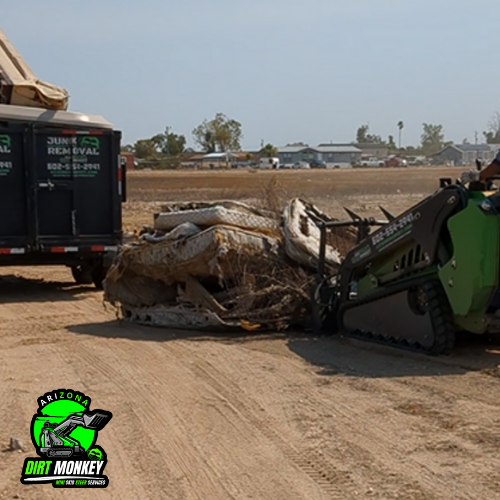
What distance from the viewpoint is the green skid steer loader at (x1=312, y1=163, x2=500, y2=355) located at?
24.9 feet

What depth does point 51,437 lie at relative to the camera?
5371 millimetres

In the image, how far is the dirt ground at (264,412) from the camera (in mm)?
5145

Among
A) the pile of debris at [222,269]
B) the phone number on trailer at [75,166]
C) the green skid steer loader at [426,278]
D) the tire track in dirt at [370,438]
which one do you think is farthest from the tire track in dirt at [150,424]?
the phone number on trailer at [75,166]

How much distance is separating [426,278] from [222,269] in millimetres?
2405

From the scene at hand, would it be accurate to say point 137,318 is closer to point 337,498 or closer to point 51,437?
point 51,437

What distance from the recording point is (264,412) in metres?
6.49

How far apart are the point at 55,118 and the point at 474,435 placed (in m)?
9.28

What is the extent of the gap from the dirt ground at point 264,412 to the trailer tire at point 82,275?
435cm

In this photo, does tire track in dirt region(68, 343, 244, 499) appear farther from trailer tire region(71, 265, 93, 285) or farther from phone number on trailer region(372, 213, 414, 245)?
trailer tire region(71, 265, 93, 285)

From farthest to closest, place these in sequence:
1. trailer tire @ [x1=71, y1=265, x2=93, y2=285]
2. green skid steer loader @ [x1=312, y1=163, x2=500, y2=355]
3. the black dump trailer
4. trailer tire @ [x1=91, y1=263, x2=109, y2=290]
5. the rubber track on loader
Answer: trailer tire @ [x1=71, y1=265, x2=93, y2=285], trailer tire @ [x1=91, y1=263, x2=109, y2=290], the black dump trailer, the rubber track on loader, green skid steer loader @ [x1=312, y1=163, x2=500, y2=355]

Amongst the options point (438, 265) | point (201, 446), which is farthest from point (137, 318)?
point (201, 446)

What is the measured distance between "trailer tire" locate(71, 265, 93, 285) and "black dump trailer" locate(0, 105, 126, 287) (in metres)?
0.56

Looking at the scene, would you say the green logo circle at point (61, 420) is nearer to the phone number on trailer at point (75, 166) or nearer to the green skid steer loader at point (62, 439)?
the green skid steer loader at point (62, 439)

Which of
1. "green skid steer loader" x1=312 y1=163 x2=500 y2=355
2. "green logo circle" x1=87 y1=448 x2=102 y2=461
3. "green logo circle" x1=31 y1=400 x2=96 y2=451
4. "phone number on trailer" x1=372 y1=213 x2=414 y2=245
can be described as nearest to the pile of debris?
"green skid steer loader" x1=312 y1=163 x2=500 y2=355
